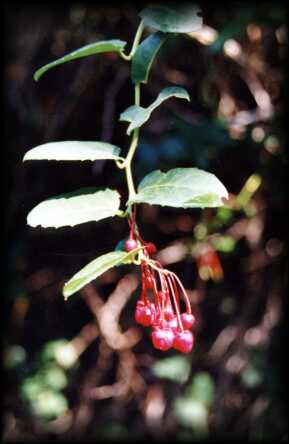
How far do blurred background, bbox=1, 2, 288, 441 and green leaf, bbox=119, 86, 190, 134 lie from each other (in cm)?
92

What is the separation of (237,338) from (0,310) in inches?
42.7

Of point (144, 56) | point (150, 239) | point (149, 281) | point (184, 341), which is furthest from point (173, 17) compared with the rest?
point (150, 239)

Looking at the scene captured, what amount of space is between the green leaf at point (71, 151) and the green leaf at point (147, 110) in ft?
0.21

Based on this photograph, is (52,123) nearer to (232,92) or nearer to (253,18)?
(232,92)

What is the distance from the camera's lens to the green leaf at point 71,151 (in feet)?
2.61

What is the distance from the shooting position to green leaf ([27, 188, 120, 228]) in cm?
80

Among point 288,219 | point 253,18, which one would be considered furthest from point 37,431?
point 253,18

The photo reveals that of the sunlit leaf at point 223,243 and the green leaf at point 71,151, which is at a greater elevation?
the green leaf at point 71,151

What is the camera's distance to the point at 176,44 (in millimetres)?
1984

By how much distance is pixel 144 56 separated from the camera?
963 millimetres

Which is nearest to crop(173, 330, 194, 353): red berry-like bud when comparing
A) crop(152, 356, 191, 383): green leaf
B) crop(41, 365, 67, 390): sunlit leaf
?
crop(152, 356, 191, 383): green leaf

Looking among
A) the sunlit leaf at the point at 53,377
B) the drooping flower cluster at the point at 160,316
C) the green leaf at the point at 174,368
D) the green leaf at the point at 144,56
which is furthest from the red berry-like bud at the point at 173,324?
the sunlit leaf at the point at 53,377

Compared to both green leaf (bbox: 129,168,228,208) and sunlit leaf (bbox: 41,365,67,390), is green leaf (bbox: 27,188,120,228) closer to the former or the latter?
green leaf (bbox: 129,168,228,208)

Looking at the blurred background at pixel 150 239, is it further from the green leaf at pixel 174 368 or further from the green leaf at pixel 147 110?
the green leaf at pixel 147 110
